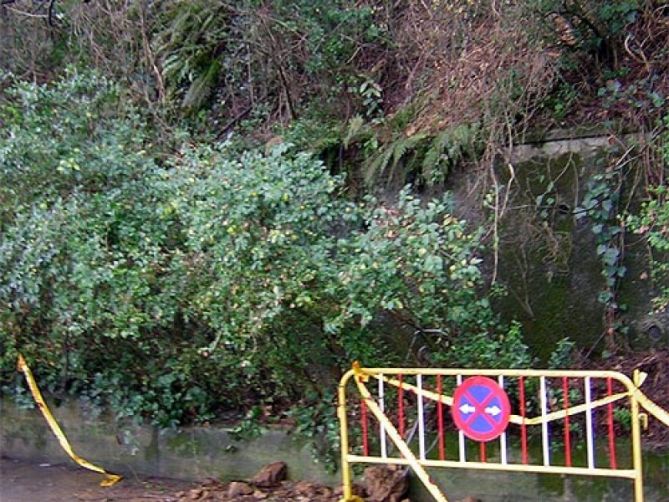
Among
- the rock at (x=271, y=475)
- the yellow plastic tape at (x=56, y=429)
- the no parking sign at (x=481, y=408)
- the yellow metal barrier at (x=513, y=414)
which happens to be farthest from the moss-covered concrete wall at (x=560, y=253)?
the yellow plastic tape at (x=56, y=429)

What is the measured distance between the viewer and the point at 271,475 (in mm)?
6531

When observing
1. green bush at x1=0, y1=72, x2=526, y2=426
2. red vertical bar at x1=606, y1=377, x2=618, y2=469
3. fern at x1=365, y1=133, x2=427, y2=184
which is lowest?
red vertical bar at x1=606, y1=377, x2=618, y2=469

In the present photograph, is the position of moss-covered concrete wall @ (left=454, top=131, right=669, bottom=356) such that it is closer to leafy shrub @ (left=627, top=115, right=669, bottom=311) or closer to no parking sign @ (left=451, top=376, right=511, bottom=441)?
leafy shrub @ (left=627, top=115, right=669, bottom=311)

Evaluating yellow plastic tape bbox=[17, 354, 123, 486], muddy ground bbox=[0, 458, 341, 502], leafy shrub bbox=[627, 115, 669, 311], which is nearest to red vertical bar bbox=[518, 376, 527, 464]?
leafy shrub bbox=[627, 115, 669, 311]

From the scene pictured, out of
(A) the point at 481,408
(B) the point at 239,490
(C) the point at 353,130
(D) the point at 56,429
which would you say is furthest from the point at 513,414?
(D) the point at 56,429

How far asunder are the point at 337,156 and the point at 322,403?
257 centimetres

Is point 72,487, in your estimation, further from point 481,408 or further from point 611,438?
point 611,438

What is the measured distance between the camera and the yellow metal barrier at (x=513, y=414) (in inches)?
188

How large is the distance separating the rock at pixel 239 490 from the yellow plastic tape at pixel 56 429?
1.26 meters

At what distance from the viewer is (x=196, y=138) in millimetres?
9094

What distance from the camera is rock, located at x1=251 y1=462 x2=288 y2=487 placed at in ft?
21.4

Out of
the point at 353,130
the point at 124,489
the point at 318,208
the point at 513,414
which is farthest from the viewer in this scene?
the point at 353,130

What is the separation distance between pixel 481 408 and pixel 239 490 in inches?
92.6

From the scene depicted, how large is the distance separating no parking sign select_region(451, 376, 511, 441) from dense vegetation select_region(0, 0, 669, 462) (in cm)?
76
